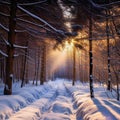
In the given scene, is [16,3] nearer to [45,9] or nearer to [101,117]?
[45,9]

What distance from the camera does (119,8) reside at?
504 inches

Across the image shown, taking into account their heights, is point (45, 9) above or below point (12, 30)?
above

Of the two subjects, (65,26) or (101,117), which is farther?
(65,26)

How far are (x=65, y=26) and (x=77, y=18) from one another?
1.20 metres

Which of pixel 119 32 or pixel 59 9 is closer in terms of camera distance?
pixel 119 32

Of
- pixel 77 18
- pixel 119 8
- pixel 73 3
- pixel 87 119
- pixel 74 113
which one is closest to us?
pixel 87 119

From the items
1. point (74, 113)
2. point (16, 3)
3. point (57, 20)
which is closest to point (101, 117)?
point (74, 113)

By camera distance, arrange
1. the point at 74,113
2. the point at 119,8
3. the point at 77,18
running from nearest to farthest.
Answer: the point at 119,8
the point at 74,113
the point at 77,18

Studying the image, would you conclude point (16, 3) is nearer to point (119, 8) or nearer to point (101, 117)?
point (119, 8)

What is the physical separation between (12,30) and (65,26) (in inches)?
132

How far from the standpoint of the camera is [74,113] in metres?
13.9

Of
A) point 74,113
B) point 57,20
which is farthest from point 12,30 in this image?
point 74,113

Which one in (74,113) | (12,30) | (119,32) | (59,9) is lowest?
(74,113)

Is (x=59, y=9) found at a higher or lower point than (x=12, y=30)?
higher
